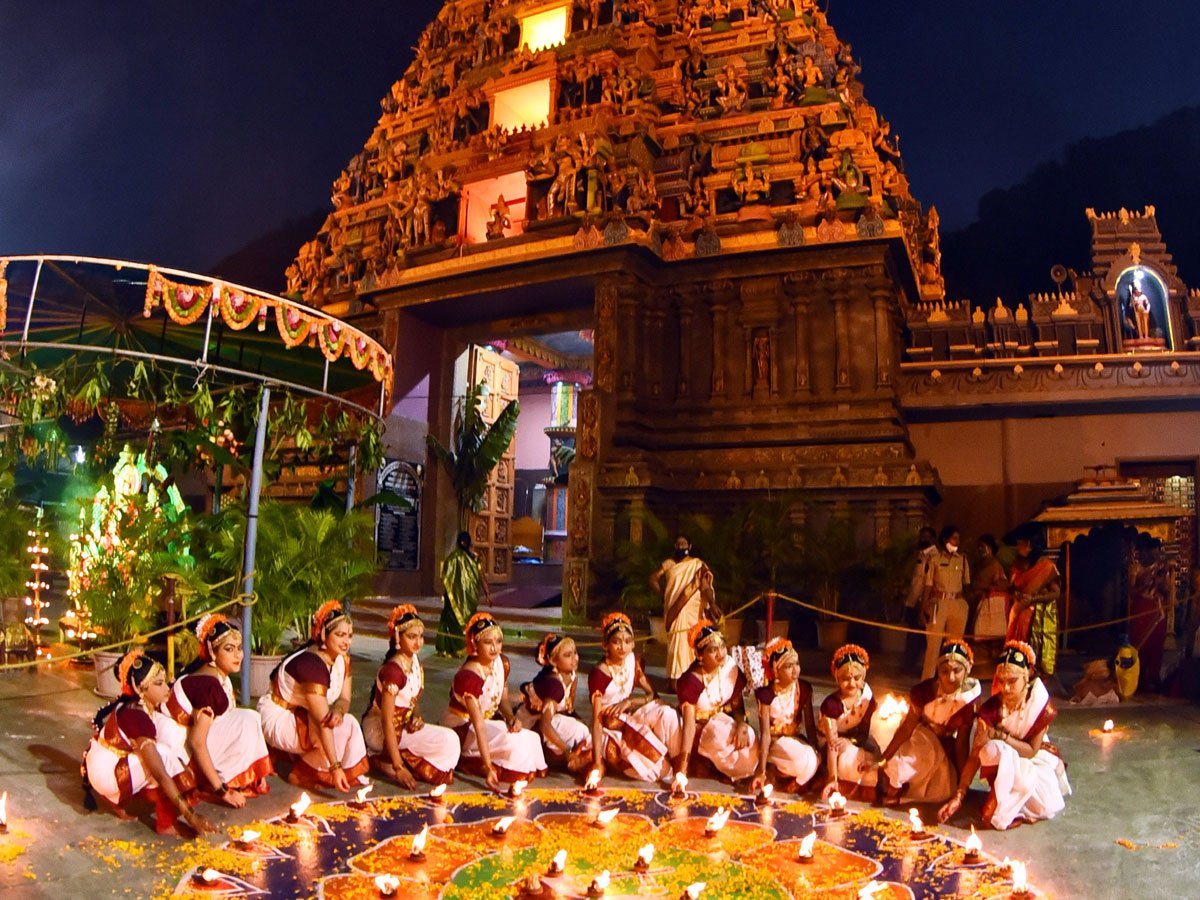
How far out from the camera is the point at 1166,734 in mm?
7543

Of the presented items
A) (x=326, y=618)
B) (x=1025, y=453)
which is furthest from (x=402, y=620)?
(x=1025, y=453)

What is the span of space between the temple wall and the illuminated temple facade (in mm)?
41

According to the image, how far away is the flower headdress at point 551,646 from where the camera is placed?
19.5 ft

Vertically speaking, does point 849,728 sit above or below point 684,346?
below

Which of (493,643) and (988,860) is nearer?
(988,860)

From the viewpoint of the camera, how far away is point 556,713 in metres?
6.12

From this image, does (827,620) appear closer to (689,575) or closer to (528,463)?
(689,575)

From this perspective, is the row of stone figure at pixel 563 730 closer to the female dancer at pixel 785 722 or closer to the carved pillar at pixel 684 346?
the female dancer at pixel 785 722

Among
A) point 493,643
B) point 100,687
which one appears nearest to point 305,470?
point 100,687

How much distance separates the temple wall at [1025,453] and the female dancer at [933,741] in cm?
1122

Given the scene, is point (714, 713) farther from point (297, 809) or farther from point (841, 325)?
point (841, 325)

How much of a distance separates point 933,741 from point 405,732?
344cm

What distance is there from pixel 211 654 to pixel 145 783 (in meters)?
0.76

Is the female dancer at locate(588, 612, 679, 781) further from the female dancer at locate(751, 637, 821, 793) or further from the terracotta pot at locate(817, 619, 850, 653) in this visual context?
the terracotta pot at locate(817, 619, 850, 653)
